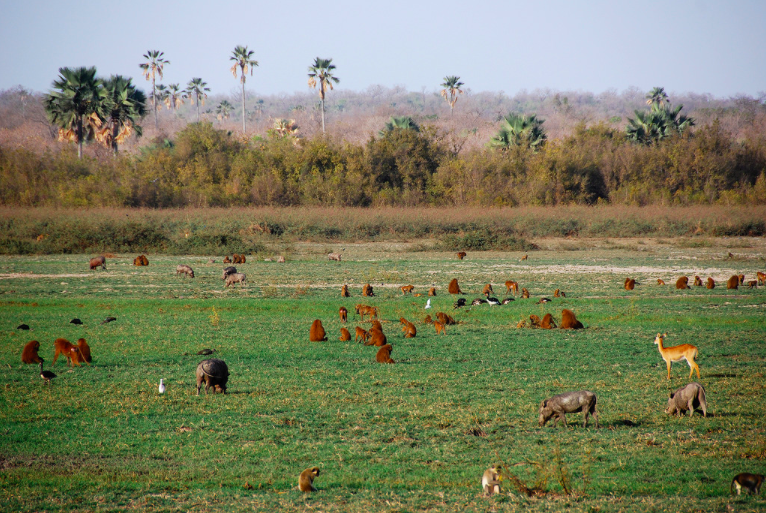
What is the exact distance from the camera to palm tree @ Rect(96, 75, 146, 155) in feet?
184

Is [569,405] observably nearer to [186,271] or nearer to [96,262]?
[186,271]

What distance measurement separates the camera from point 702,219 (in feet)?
153

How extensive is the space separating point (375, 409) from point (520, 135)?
57.5m

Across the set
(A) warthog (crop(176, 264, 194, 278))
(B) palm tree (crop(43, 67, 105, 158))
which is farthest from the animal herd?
(B) palm tree (crop(43, 67, 105, 158))

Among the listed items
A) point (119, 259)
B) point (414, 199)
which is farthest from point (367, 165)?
point (119, 259)

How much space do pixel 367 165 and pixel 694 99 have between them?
460 feet

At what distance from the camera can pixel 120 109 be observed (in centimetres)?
5681

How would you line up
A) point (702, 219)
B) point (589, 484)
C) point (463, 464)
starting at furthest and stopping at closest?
point (702, 219), point (463, 464), point (589, 484)

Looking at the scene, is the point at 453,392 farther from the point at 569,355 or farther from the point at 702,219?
the point at 702,219

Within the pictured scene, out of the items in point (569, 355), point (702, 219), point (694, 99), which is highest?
point (694, 99)

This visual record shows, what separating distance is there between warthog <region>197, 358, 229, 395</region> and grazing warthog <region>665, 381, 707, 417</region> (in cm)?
666

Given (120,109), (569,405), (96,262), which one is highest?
(120,109)

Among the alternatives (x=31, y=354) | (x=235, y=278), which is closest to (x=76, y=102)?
(x=235, y=278)

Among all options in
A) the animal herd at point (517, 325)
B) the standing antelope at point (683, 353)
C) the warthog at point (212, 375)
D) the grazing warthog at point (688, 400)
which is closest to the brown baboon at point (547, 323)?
the animal herd at point (517, 325)
